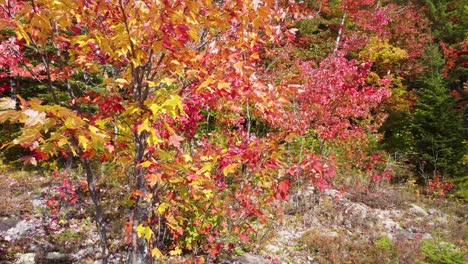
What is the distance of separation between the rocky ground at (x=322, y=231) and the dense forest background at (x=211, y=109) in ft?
1.32

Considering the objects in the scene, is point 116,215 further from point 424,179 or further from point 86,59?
point 424,179

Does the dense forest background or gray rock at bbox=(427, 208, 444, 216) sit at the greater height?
the dense forest background

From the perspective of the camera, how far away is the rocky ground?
228 inches

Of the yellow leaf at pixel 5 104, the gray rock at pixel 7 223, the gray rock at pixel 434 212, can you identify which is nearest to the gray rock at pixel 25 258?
the gray rock at pixel 7 223

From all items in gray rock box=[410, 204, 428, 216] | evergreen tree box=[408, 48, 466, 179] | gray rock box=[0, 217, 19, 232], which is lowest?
gray rock box=[0, 217, 19, 232]

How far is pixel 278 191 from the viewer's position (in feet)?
10.6

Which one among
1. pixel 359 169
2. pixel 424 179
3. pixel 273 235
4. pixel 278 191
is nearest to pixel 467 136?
pixel 424 179

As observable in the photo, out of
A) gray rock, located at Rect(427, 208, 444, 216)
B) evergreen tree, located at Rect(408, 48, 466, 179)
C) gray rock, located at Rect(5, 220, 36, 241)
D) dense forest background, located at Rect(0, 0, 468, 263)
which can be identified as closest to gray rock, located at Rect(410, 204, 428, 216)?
gray rock, located at Rect(427, 208, 444, 216)

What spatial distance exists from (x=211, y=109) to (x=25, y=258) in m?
6.45

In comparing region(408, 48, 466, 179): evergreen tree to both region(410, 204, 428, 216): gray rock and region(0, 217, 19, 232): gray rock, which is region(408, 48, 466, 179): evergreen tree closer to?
region(410, 204, 428, 216): gray rock

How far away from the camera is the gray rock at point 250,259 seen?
18.8 ft

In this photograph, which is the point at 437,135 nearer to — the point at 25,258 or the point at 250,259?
the point at 250,259

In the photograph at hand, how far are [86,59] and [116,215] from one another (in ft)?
15.8

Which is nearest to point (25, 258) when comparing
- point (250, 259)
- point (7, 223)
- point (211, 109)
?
point (7, 223)
